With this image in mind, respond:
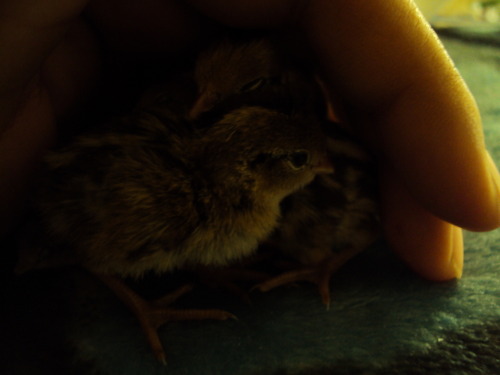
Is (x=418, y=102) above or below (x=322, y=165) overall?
above

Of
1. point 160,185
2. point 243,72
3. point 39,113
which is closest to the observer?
point 160,185

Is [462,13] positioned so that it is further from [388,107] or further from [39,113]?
[39,113]

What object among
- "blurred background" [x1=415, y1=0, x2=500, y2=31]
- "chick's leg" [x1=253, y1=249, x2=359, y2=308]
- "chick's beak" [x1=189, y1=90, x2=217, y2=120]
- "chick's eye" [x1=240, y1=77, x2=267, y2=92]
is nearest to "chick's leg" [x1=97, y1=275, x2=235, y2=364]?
"chick's leg" [x1=253, y1=249, x2=359, y2=308]

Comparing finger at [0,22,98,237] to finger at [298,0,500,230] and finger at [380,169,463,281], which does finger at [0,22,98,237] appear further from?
finger at [380,169,463,281]

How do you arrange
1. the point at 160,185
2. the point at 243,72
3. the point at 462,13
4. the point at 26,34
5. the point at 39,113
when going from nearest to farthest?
the point at 26,34 < the point at 160,185 < the point at 39,113 < the point at 243,72 < the point at 462,13

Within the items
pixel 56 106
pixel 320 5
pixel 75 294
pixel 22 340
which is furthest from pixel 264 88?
pixel 22 340

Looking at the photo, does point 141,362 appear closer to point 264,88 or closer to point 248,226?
point 248,226

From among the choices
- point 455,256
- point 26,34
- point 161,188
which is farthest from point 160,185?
point 455,256

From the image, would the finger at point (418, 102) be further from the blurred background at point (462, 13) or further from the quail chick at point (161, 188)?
the blurred background at point (462, 13)
